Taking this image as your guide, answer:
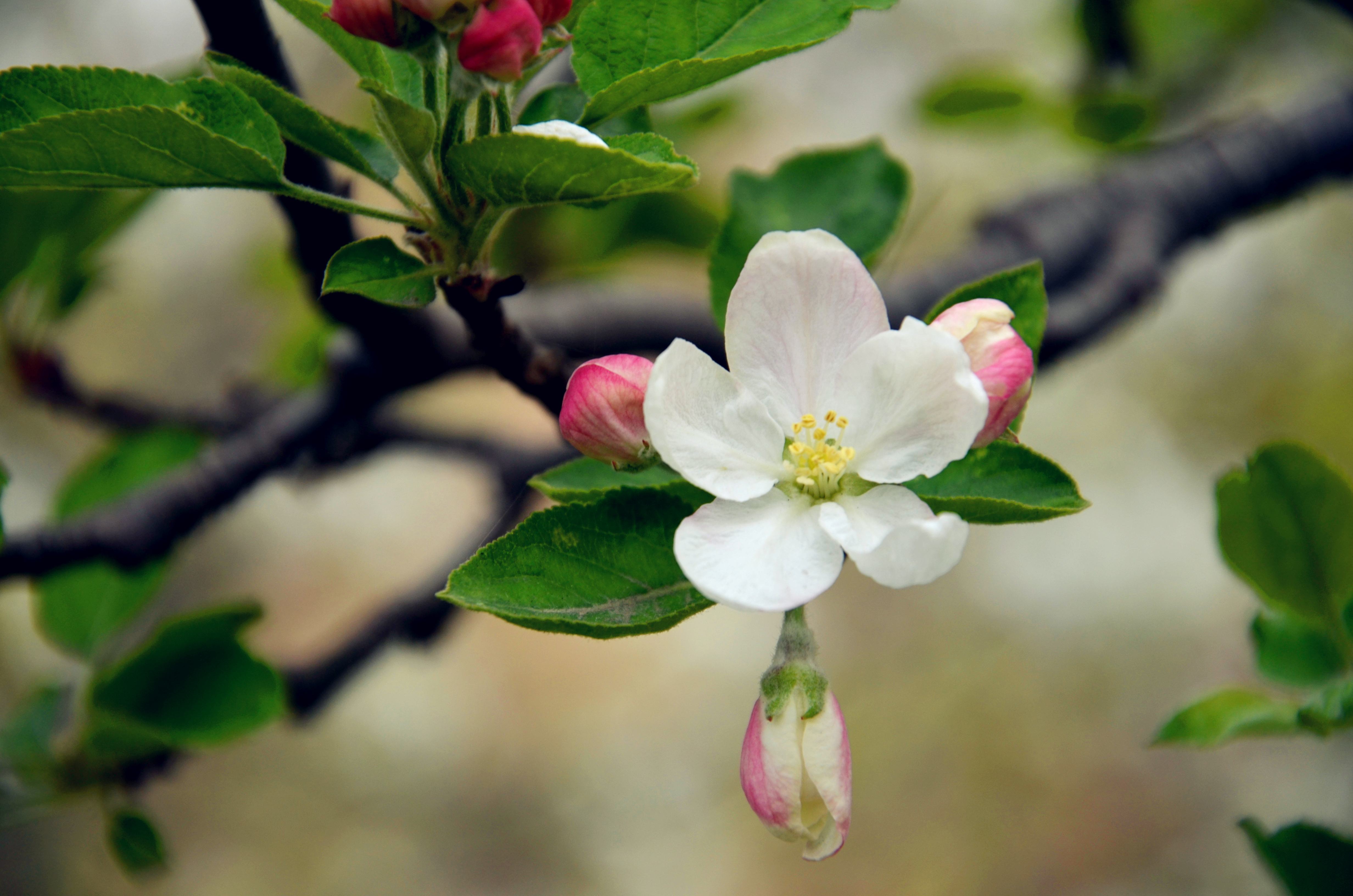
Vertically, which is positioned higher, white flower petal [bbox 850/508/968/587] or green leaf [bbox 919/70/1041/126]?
white flower petal [bbox 850/508/968/587]

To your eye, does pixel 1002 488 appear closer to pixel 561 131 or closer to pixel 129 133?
pixel 561 131

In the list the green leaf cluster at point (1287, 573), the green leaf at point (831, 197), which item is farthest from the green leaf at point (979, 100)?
the green leaf cluster at point (1287, 573)

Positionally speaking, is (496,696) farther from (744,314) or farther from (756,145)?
(744,314)

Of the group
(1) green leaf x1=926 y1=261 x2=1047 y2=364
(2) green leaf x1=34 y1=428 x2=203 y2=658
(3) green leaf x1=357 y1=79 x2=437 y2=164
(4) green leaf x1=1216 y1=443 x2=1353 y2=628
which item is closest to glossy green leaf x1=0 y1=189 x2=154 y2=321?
(2) green leaf x1=34 y1=428 x2=203 y2=658

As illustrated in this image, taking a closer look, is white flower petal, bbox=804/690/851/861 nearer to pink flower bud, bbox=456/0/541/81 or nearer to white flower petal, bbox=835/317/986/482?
white flower petal, bbox=835/317/986/482

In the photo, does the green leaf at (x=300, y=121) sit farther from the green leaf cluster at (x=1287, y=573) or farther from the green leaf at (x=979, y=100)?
the green leaf at (x=979, y=100)

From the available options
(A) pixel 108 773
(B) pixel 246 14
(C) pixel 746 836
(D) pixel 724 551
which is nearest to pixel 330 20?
(B) pixel 246 14

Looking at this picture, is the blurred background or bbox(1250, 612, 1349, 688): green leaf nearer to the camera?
bbox(1250, 612, 1349, 688): green leaf
